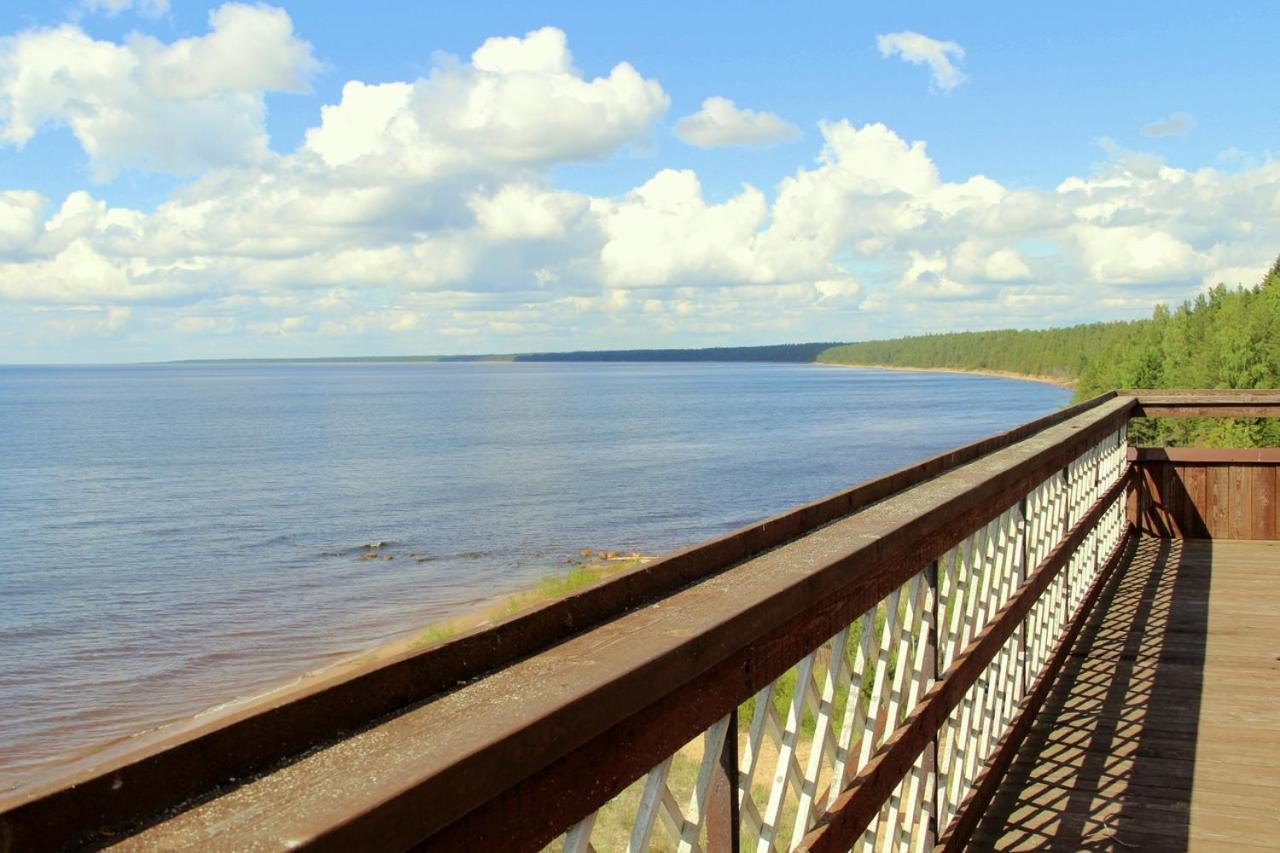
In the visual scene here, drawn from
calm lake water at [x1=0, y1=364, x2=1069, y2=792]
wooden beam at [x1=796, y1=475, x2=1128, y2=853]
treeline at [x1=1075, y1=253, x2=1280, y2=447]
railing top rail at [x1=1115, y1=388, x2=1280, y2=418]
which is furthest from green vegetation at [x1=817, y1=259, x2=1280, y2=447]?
wooden beam at [x1=796, y1=475, x2=1128, y2=853]

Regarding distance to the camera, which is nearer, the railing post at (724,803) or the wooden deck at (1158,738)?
the railing post at (724,803)

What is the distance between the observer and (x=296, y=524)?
36156mm

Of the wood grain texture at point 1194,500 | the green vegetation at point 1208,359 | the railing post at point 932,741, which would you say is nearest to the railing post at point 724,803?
the railing post at point 932,741

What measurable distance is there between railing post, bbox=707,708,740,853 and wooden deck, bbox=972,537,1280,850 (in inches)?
85.5

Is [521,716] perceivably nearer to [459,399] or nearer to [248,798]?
[248,798]

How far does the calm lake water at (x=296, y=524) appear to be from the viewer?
62.2 ft

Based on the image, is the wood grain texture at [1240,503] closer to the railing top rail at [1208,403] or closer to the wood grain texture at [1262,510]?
the wood grain texture at [1262,510]

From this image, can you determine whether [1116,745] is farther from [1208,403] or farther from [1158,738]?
[1208,403]

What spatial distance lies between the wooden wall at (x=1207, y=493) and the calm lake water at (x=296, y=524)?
41.1 ft

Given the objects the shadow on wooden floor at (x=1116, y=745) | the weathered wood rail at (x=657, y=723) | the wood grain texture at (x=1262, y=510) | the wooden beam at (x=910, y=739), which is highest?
the weathered wood rail at (x=657, y=723)

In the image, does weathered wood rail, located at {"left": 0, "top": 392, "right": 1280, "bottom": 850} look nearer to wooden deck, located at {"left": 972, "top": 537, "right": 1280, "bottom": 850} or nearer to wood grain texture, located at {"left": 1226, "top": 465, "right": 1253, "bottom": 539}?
wooden deck, located at {"left": 972, "top": 537, "right": 1280, "bottom": 850}

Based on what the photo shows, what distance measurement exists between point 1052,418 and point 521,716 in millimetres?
5998

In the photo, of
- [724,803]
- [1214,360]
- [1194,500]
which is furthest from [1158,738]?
[1214,360]

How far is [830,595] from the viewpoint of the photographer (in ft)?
7.54
